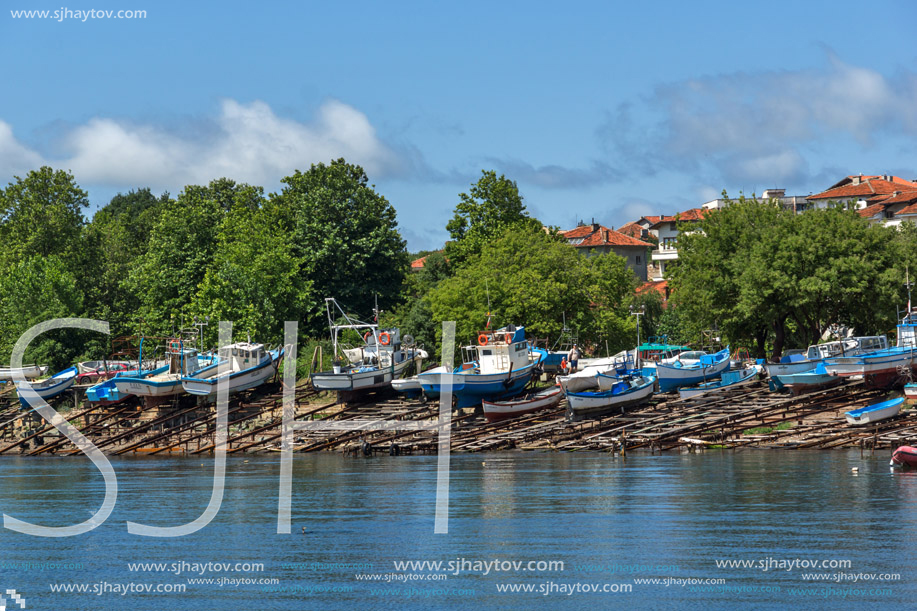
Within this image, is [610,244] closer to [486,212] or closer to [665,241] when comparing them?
[665,241]

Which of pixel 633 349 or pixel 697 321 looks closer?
pixel 697 321

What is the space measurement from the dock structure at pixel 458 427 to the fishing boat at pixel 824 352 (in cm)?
227

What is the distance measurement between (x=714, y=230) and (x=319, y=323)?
116 ft

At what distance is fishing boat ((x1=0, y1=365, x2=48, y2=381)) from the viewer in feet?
280

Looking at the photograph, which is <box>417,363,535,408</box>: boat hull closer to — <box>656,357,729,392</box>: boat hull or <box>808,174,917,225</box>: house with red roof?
<box>656,357,729,392</box>: boat hull

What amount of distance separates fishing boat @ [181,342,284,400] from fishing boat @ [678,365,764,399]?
30.2 meters

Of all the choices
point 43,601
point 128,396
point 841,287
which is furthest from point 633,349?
point 43,601

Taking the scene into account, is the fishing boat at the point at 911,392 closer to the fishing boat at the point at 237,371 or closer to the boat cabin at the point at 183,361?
the fishing boat at the point at 237,371

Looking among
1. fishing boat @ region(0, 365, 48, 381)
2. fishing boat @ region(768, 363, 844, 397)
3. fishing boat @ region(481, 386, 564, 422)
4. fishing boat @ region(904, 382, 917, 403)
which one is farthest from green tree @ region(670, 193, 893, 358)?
fishing boat @ region(0, 365, 48, 381)

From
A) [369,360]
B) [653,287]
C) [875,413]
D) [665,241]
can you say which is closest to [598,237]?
[665,241]

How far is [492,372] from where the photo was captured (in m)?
73.6

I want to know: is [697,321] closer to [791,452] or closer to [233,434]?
[791,452]

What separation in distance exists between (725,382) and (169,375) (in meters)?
40.2

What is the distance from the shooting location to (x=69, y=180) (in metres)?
109
